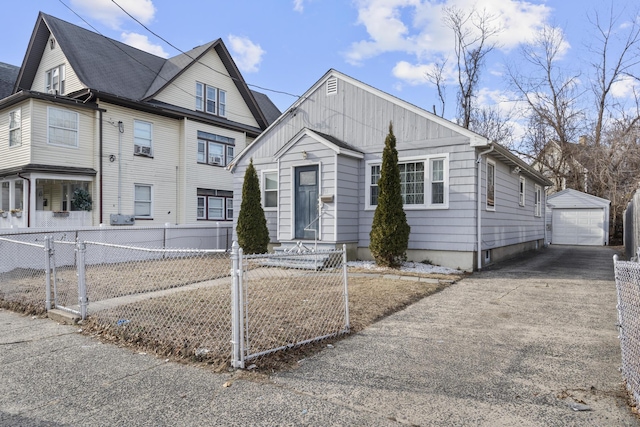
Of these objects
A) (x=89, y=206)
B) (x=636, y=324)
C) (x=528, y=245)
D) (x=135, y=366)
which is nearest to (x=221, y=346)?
(x=135, y=366)

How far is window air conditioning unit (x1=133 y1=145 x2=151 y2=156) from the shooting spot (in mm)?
15856

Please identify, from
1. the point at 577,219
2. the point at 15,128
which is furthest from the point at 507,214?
the point at 15,128

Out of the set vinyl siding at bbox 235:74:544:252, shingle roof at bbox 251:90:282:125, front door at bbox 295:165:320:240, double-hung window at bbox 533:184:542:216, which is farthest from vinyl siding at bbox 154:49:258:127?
double-hung window at bbox 533:184:542:216

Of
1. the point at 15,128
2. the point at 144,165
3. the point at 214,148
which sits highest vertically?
the point at 214,148

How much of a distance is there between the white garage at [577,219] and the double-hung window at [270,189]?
52.2ft

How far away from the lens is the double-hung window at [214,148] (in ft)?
59.5

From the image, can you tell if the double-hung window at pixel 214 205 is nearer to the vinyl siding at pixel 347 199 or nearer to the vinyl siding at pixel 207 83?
the vinyl siding at pixel 207 83

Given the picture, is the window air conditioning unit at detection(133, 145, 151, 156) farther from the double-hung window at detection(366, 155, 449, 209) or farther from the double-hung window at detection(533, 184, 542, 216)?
the double-hung window at detection(533, 184, 542, 216)

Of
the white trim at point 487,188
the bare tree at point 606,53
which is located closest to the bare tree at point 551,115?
the bare tree at point 606,53

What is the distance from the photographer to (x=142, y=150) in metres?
16.1

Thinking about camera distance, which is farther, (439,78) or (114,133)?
(439,78)

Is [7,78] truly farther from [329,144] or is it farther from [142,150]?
[329,144]

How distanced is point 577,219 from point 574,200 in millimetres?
1007

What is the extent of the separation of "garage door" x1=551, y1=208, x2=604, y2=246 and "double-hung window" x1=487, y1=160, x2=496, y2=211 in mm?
12462
